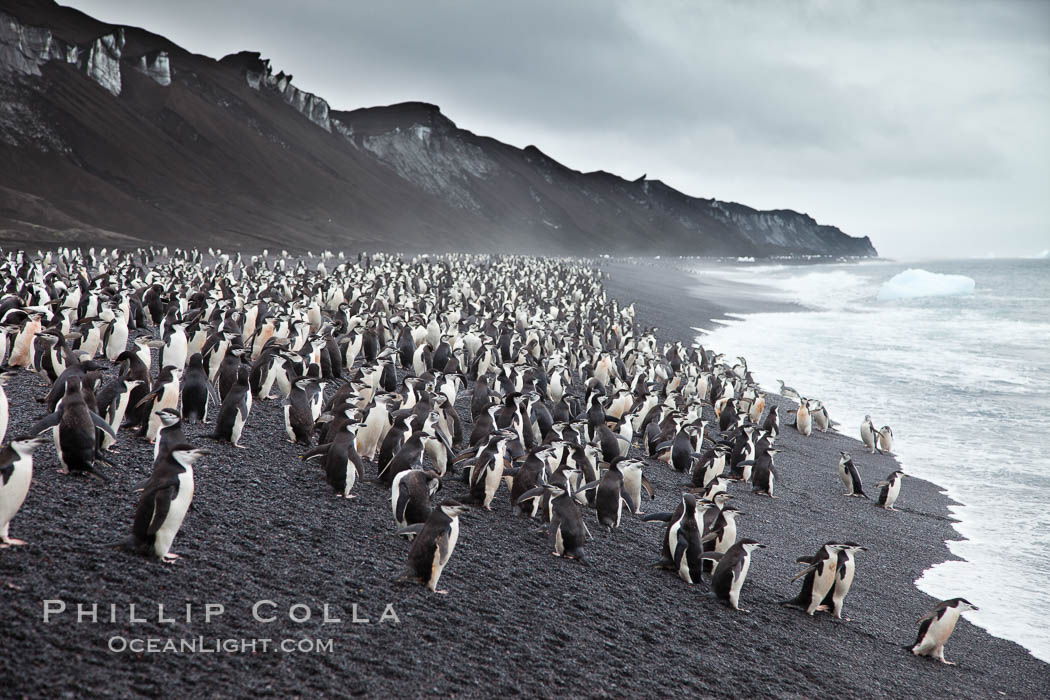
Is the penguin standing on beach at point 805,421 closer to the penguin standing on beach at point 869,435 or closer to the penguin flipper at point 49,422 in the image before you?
the penguin standing on beach at point 869,435

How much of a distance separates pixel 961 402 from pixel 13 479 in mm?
19639

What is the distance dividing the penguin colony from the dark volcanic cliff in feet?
107

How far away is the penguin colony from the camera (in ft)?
19.8

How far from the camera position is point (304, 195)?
7838 centimetres

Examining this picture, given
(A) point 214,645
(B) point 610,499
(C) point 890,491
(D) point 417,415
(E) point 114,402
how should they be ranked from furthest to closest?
(C) point 890,491, (D) point 417,415, (B) point 610,499, (E) point 114,402, (A) point 214,645

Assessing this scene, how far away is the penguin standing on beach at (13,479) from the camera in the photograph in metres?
4.45

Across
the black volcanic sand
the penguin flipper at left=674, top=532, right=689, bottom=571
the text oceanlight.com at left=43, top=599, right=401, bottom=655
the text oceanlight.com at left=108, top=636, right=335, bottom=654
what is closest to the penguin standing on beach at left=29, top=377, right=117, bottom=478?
the black volcanic sand

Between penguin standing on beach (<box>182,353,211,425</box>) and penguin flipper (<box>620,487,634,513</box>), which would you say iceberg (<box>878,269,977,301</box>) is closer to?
penguin flipper (<box>620,487,634,513</box>)

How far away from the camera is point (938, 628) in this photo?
20.4 feet

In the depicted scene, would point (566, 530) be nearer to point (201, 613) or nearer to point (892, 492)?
point (201, 613)

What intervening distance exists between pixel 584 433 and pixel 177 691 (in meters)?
7.04

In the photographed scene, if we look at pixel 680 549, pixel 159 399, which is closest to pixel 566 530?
pixel 680 549

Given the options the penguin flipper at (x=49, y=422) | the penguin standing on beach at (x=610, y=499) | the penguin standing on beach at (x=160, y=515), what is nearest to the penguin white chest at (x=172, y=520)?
the penguin standing on beach at (x=160, y=515)

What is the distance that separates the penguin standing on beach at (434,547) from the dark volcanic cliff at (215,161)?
1634 inches
